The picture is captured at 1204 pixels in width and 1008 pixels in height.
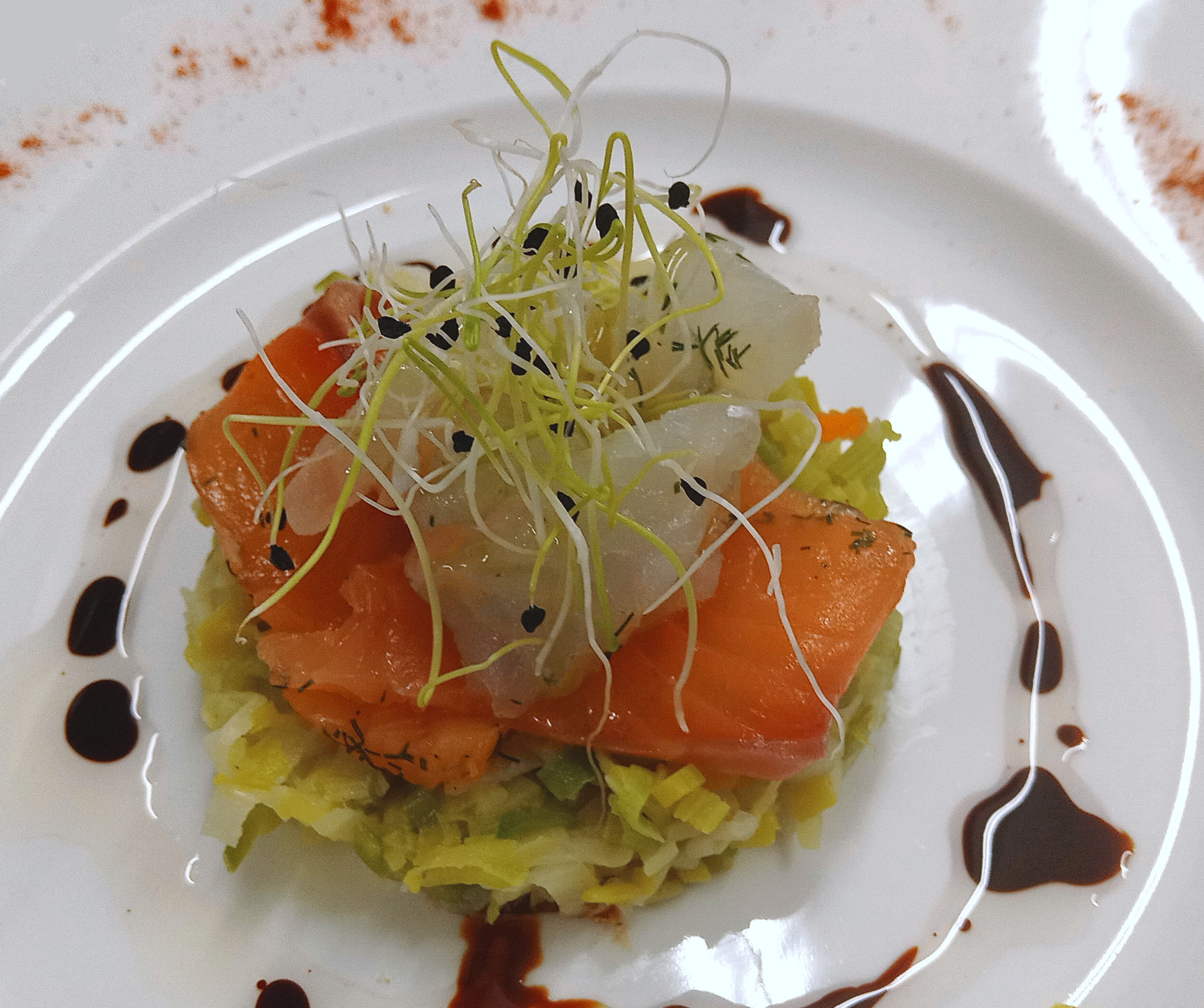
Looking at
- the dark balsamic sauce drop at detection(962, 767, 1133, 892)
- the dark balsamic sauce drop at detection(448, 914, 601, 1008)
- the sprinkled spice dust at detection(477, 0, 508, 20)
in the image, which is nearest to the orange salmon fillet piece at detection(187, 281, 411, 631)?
the dark balsamic sauce drop at detection(448, 914, 601, 1008)

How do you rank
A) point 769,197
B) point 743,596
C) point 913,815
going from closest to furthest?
point 743,596, point 913,815, point 769,197

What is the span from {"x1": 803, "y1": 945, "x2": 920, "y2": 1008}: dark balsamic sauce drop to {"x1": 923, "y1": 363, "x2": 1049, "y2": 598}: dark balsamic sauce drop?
1.18 metres

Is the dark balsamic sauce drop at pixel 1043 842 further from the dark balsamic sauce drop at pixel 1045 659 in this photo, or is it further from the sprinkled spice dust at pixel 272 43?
the sprinkled spice dust at pixel 272 43

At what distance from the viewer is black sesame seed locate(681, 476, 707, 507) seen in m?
1.94

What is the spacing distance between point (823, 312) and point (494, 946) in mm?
2462

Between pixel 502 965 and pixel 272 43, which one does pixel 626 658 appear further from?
pixel 272 43

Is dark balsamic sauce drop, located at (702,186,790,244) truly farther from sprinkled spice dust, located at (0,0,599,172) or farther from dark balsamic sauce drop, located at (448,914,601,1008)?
dark balsamic sauce drop, located at (448,914,601,1008)

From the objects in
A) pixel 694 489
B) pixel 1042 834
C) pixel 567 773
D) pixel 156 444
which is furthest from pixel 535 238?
pixel 1042 834

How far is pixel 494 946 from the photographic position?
2336 mm

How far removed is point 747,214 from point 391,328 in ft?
7.06

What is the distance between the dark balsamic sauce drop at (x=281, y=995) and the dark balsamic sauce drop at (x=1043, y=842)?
176 centimetres

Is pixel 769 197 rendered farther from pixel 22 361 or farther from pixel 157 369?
pixel 22 361

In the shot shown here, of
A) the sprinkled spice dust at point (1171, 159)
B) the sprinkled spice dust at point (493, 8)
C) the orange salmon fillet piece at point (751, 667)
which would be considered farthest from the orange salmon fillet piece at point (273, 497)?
the sprinkled spice dust at point (1171, 159)

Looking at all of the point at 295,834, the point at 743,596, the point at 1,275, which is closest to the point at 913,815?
the point at 743,596
